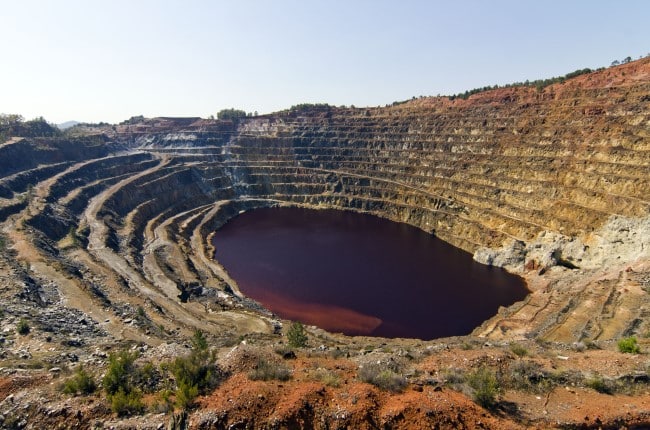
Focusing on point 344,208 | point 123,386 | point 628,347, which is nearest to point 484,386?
point 628,347

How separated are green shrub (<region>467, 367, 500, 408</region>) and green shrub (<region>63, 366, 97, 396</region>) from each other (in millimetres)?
18267

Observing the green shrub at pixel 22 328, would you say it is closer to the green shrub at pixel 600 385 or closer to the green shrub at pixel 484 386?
the green shrub at pixel 484 386

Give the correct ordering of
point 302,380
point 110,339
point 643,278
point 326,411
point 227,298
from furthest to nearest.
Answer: point 227,298
point 643,278
point 110,339
point 302,380
point 326,411

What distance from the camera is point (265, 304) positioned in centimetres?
5272

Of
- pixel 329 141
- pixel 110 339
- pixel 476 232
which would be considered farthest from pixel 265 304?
pixel 329 141

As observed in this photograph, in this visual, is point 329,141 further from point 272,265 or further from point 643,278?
point 643,278

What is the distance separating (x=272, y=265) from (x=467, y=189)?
46.7m

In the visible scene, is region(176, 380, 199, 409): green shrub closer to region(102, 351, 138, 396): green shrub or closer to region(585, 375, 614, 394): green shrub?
region(102, 351, 138, 396): green shrub

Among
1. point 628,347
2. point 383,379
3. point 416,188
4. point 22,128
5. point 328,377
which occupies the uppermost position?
point 22,128

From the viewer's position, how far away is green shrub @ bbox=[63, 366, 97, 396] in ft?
59.0

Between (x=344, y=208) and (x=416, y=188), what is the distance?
19.4 metres

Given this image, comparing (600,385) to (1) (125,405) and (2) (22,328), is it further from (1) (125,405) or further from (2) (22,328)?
(2) (22,328)

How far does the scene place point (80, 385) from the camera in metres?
18.2

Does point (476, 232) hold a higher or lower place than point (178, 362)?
lower
